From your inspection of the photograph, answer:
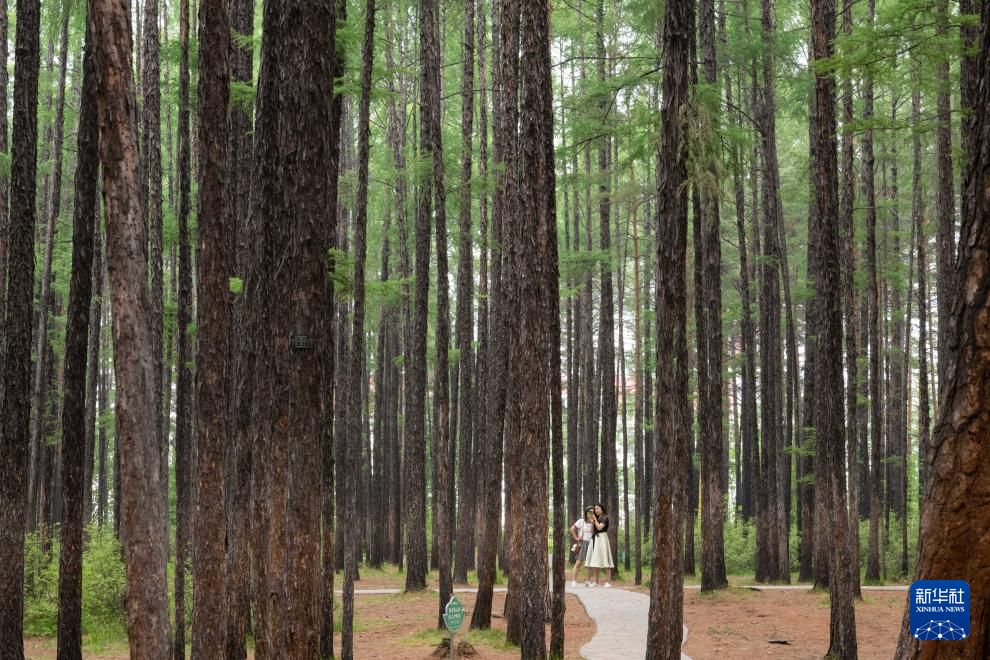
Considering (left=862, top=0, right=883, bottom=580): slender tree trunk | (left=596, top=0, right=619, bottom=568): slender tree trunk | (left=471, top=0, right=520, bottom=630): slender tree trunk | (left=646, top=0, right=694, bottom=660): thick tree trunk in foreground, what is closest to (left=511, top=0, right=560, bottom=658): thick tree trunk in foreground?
(left=471, top=0, right=520, bottom=630): slender tree trunk

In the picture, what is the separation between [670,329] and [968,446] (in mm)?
5861

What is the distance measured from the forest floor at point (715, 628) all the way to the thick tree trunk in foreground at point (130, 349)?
5719 millimetres

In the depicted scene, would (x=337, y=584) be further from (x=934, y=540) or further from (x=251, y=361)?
(x=934, y=540)

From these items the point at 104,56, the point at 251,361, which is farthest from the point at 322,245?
the point at 251,361

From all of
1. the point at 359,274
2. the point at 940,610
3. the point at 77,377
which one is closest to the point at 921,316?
the point at 359,274

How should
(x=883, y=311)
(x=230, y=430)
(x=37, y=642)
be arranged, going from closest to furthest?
(x=230, y=430)
(x=37, y=642)
(x=883, y=311)

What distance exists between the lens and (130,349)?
7285 millimetres

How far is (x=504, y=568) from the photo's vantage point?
2569cm

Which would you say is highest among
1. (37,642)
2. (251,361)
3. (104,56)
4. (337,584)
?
(104,56)

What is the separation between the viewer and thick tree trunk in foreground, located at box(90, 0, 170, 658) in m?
7.21

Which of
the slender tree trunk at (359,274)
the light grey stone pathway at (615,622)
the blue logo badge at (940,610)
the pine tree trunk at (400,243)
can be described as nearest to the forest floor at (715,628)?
the light grey stone pathway at (615,622)

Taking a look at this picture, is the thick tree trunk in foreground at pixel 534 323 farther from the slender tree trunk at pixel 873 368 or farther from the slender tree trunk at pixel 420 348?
the slender tree trunk at pixel 873 368

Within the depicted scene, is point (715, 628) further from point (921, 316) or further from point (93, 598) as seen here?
point (921, 316)

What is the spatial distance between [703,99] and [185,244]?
23.5 ft
